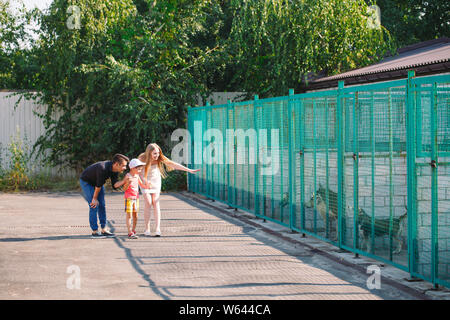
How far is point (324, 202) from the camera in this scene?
9.47 meters

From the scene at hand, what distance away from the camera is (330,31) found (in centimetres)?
1923

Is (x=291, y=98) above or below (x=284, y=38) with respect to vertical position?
below

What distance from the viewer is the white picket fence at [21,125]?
18875 millimetres

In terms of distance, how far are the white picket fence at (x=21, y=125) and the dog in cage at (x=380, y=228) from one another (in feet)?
42.1

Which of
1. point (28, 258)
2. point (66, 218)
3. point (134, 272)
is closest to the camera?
point (134, 272)

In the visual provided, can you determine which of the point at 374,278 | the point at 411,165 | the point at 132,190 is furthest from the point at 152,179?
the point at 411,165

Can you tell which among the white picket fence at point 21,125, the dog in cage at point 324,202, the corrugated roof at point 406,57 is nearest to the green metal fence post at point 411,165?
the dog in cage at point 324,202

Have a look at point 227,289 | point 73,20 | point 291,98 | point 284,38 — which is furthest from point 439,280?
point 73,20

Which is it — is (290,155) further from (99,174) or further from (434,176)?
(434,176)

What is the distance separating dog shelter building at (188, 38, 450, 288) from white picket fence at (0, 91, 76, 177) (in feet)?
26.3

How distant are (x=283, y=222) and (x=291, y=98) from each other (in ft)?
7.41

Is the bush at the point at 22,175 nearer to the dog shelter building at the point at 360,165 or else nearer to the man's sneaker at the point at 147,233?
the dog shelter building at the point at 360,165

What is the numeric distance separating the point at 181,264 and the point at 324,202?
259cm
